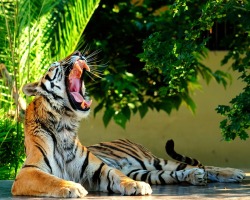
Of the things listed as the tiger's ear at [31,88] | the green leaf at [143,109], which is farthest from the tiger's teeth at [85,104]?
the green leaf at [143,109]

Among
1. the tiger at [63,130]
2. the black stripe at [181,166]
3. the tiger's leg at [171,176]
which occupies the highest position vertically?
the tiger at [63,130]

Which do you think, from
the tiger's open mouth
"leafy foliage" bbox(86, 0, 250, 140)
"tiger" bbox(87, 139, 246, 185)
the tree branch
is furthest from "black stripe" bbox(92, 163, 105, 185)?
"leafy foliage" bbox(86, 0, 250, 140)

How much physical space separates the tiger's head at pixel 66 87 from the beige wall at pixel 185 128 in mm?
6032

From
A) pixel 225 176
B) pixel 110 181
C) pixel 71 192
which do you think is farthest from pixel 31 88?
pixel 225 176

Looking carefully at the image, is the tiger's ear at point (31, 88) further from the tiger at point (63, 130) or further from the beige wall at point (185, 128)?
the beige wall at point (185, 128)

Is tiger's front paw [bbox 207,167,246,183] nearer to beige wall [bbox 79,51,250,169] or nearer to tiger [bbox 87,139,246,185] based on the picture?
tiger [bbox 87,139,246,185]

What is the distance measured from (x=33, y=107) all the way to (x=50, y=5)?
309 cm

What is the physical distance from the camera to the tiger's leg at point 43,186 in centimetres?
580

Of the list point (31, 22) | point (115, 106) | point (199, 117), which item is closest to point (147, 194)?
point (31, 22)

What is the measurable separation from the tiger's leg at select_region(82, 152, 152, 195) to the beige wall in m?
6.02

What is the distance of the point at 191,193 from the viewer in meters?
6.14

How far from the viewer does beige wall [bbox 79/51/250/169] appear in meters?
12.6

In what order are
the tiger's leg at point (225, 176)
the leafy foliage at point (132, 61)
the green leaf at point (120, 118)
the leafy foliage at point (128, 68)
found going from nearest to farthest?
the tiger's leg at point (225, 176) < the leafy foliage at point (132, 61) < the green leaf at point (120, 118) < the leafy foliage at point (128, 68)

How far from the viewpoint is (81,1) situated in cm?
941
